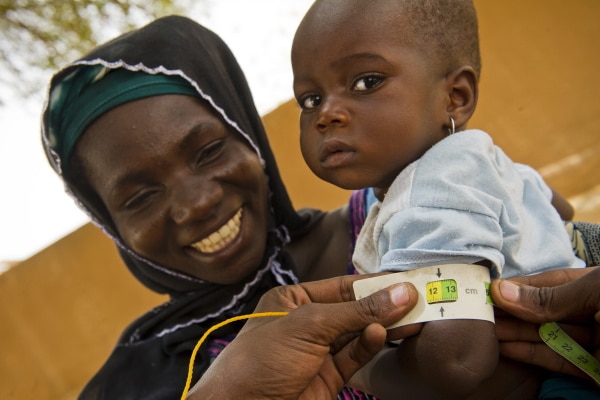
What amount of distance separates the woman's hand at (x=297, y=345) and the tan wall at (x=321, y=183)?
9.56 ft

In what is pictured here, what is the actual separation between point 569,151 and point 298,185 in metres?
1.97

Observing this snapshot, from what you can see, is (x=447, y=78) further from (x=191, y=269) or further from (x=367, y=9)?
(x=191, y=269)

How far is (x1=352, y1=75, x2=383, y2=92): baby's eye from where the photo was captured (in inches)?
55.1

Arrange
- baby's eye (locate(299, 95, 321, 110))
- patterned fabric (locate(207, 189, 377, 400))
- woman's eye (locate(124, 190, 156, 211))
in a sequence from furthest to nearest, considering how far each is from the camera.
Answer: woman's eye (locate(124, 190, 156, 211)) < patterned fabric (locate(207, 189, 377, 400)) < baby's eye (locate(299, 95, 321, 110))

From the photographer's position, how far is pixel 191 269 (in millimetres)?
1997

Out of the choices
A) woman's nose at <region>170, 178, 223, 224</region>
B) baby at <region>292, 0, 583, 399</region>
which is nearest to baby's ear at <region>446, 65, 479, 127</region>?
baby at <region>292, 0, 583, 399</region>

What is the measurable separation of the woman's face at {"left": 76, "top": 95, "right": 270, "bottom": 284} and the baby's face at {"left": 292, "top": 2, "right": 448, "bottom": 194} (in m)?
0.51

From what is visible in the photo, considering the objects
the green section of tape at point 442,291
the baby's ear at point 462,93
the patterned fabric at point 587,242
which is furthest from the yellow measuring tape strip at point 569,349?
the baby's ear at point 462,93

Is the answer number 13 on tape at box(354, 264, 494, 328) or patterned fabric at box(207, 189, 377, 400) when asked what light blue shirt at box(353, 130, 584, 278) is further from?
patterned fabric at box(207, 189, 377, 400)

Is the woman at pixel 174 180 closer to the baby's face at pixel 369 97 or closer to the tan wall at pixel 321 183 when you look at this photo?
the baby's face at pixel 369 97

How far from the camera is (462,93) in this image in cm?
149

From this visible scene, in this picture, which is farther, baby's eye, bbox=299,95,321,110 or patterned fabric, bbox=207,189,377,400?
patterned fabric, bbox=207,189,377,400

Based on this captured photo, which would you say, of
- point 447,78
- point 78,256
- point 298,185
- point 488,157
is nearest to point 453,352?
point 488,157

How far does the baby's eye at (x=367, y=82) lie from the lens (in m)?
1.40
